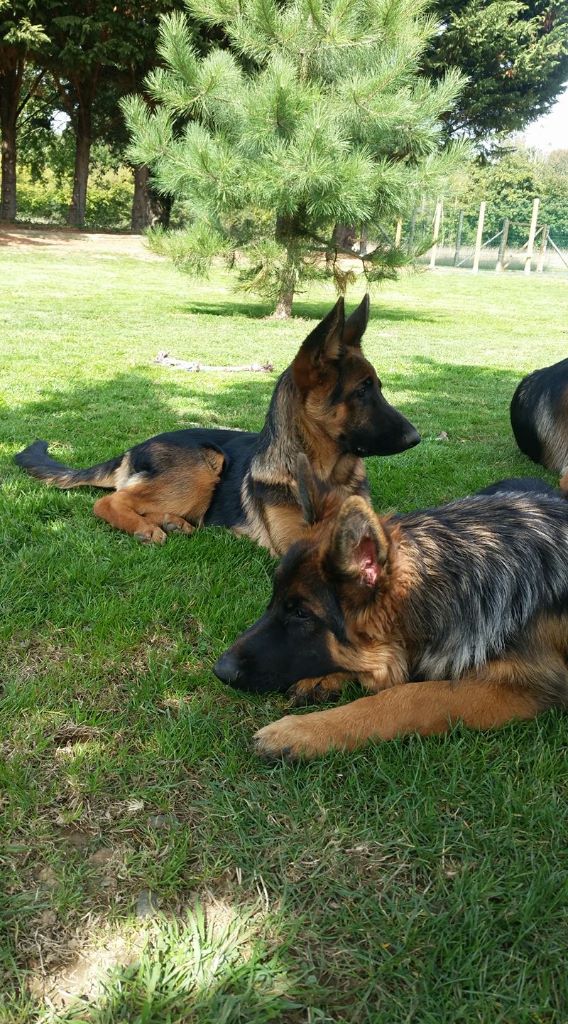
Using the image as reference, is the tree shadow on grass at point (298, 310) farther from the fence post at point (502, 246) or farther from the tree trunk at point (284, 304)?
Result: the fence post at point (502, 246)

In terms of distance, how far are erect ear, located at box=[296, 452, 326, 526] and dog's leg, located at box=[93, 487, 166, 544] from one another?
1.92 m

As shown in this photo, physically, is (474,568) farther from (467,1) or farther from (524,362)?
(467,1)

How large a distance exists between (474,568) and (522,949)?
5.00ft

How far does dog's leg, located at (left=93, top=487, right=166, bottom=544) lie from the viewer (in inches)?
196

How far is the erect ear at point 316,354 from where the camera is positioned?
15.2 feet

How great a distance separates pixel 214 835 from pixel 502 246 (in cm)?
4416

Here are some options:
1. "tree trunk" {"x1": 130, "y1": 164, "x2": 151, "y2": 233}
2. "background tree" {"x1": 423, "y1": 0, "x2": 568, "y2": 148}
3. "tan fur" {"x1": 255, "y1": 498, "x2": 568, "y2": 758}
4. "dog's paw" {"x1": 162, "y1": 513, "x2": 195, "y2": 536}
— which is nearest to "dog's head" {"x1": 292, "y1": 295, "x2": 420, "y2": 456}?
"dog's paw" {"x1": 162, "y1": 513, "x2": 195, "y2": 536}

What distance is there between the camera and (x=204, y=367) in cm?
1142

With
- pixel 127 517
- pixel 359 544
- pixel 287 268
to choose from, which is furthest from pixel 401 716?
pixel 287 268

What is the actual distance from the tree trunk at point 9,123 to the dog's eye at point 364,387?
129 feet

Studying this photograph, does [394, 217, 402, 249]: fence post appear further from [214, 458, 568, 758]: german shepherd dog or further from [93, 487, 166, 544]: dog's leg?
[214, 458, 568, 758]: german shepherd dog

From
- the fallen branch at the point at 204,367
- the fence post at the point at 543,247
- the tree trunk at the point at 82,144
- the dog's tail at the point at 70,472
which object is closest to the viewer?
the dog's tail at the point at 70,472

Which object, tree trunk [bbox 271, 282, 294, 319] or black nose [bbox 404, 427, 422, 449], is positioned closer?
black nose [bbox 404, 427, 422, 449]

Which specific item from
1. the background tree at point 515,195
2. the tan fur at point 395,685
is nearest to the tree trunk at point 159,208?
the background tree at point 515,195
